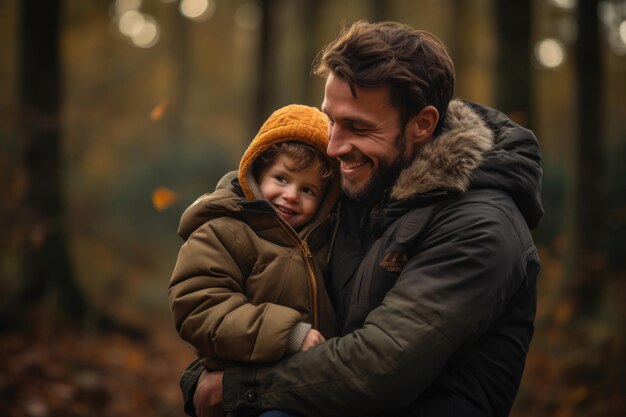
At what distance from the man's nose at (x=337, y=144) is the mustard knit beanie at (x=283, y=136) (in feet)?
0.63

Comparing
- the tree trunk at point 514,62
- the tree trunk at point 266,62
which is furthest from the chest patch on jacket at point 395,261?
the tree trunk at point 266,62

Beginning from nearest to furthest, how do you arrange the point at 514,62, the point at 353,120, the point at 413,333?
the point at 413,333 < the point at 353,120 < the point at 514,62

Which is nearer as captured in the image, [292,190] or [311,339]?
[311,339]

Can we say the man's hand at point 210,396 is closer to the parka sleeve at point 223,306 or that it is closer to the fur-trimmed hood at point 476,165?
the parka sleeve at point 223,306

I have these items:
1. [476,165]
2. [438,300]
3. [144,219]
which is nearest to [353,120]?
[476,165]

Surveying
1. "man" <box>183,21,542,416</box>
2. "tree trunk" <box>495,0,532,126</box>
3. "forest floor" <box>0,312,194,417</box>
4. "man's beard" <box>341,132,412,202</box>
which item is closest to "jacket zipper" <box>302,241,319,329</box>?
"man" <box>183,21,542,416</box>

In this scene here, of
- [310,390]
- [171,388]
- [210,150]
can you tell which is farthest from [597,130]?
[210,150]

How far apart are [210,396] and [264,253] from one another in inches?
25.1

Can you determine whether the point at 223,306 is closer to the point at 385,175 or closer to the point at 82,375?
the point at 385,175

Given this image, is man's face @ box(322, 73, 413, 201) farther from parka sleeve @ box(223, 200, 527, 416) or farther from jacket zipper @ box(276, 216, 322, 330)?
parka sleeve @ box(223, 200, 527, 416)

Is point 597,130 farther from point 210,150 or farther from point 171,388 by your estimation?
point 210,150

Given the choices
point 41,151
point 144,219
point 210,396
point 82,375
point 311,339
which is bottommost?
point 144,219

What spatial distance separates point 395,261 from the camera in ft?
9.11

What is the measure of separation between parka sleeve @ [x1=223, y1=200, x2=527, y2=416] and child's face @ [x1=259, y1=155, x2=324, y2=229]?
2.47ft
